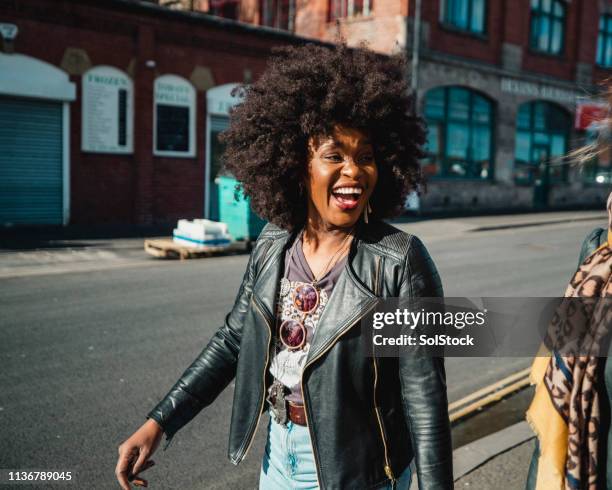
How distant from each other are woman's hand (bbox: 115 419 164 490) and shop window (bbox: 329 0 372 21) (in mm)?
22911

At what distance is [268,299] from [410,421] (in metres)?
0.61

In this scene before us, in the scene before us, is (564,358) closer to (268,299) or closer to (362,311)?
(362,311)

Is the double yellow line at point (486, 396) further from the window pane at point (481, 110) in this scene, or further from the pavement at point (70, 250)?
the window pane at point (481, 110)

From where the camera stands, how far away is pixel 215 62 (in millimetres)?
17844

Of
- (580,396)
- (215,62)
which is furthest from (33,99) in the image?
(580,396)

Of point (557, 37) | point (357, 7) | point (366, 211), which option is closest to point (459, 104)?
point (357, 7)

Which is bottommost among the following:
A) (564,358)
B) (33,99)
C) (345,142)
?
(564,358)

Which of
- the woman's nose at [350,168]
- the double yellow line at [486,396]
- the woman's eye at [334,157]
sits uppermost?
the woman's eye at [334,157]

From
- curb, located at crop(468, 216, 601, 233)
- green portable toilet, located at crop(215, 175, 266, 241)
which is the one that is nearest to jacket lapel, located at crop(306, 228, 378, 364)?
green portable toilet, located at crop(215, 175, 266, 241)

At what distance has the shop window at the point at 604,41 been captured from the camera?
3027cm

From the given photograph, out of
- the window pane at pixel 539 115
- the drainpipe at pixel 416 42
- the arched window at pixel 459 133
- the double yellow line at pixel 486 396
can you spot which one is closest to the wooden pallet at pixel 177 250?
the double yellow line at pixel 486 396

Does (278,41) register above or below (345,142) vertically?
above

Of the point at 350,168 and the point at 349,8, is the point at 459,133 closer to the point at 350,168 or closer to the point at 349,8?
the point at 349,8

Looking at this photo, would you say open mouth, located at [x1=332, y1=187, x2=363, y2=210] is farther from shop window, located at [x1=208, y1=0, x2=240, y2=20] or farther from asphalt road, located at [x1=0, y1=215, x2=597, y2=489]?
shop window, located at [x1=208, y1=0, x2=240, y2=20]
